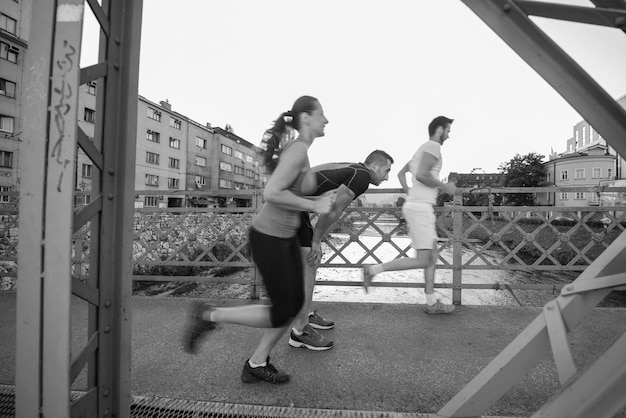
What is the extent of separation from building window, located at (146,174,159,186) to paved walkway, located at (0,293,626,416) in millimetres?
39332

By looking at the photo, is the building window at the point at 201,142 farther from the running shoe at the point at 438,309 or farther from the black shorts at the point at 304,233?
the running shoe at the point at 438,309

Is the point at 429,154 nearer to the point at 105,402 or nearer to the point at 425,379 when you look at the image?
the point at 425,379

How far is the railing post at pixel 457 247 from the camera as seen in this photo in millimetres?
3793

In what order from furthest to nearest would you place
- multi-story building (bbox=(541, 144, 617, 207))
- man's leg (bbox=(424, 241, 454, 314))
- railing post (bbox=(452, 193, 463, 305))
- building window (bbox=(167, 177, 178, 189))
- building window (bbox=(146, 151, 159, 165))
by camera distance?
multi-story building (bbox=(541, 144, 617, 207)) → building window (bbox=(167, 177, 178, 189)) → building window (bbox=(146, 151, 159, 165)) → railing post (bbox=(452, 193, 463, 305)) → man's leg (bbox=(424, 241, 454, 314))

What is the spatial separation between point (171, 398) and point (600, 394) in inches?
85.6

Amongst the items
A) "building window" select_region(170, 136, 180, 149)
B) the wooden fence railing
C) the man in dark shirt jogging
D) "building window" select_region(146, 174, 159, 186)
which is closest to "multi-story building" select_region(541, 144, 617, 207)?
the wooden fence railing

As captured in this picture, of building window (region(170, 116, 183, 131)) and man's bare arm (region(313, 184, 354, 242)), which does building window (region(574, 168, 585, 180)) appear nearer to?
building window (region(170, 116, 183, 131))

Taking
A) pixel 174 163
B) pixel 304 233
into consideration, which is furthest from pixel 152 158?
pixel 304 233

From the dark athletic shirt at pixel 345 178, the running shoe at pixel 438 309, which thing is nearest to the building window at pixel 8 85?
the dark athletic shirt at pixel 345 178

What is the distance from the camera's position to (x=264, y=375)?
2.07 meters

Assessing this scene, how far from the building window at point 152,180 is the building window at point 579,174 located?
209ft

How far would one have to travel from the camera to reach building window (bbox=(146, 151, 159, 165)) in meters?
38.6

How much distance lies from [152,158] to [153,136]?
2808 millimetres

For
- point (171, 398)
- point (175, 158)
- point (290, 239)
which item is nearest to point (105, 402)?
point (171, 398)
